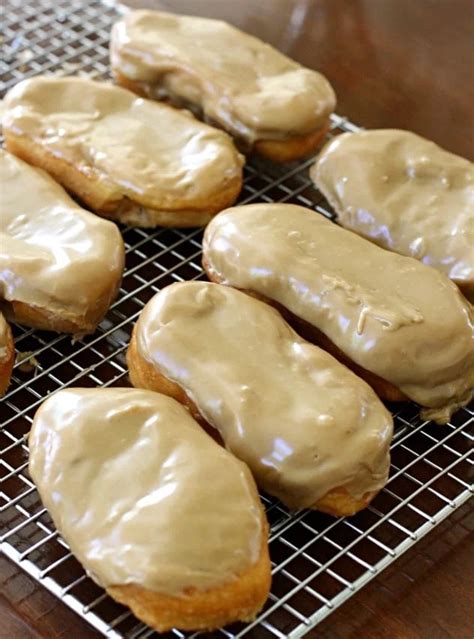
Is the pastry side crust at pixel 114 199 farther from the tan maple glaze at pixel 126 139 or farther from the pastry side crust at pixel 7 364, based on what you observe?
the pastry side crust at pixel 7 364

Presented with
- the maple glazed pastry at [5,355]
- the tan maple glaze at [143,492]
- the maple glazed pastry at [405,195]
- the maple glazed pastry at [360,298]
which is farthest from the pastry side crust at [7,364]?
the maple glazed pastry at [405,195]

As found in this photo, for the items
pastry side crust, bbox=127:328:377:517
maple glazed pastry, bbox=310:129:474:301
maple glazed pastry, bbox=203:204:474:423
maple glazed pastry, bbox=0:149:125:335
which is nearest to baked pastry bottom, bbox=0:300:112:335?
maple glazed pastry, bbox=0:149:125:335

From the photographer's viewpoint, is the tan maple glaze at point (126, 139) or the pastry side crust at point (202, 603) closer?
the pastry side crust at point (202, 603)

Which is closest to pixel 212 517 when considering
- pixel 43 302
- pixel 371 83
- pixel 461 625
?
pixel 461 625

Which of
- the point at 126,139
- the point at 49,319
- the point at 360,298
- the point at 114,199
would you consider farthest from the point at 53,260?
the point at 360,298

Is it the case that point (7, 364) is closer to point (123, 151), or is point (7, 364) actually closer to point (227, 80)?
point (123, 151)

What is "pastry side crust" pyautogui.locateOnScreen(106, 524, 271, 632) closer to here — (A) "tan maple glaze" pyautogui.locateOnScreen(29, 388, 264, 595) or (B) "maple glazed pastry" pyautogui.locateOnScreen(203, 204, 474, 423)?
(A) "tan maple glaze" pyautogui.locateOnScreen(29, 388, 264, 595)
